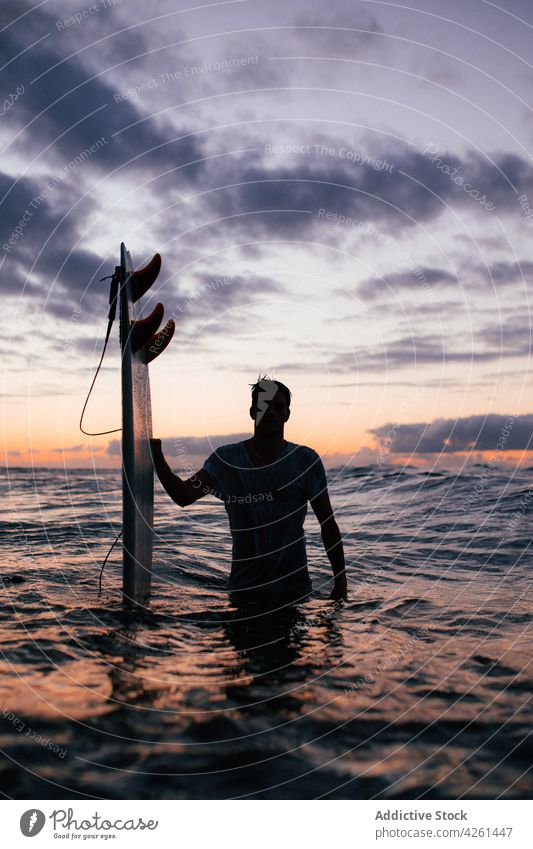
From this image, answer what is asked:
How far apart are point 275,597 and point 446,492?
1672 centimetres

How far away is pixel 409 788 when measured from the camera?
304 cm

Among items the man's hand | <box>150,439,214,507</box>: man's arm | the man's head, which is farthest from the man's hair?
the man's hand

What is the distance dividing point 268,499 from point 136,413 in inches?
59.2

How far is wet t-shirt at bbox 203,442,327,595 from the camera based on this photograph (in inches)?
223

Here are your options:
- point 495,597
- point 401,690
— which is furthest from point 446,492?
point 401,690

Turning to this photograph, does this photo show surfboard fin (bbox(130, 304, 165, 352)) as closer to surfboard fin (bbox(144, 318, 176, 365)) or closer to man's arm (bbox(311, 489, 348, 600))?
surfboard fin (bbox(144, 318, 176, 365))

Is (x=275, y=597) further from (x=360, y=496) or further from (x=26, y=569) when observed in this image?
(x=360, y=496)

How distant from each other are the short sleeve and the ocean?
3.89 feet

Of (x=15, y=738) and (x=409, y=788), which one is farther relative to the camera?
(x=15, y=738)

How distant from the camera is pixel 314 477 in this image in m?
5.73

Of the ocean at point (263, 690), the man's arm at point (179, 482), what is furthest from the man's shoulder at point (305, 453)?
the ocean at point (263, 690)

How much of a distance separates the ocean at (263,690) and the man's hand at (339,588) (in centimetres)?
14

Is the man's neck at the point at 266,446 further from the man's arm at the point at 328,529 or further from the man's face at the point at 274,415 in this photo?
the man's arm at the point at 328,529
